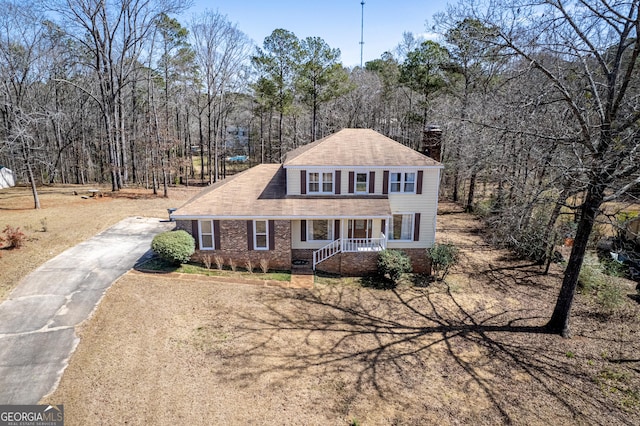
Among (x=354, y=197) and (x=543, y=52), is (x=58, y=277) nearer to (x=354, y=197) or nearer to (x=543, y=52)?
(x=354, y=197)

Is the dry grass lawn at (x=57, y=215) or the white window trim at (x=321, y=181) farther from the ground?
the white window trim at (x=321, y=181)

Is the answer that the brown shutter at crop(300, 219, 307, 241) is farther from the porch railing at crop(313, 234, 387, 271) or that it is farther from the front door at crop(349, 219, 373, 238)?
the front door at crop(349, 219, 373, 238)

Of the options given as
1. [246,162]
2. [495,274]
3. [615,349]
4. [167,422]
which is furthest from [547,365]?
[246,162]

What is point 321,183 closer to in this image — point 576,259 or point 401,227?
point 401,227

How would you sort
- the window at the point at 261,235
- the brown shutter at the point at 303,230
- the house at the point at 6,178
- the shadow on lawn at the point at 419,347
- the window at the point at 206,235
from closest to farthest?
1. the shadow on lawn at the point at 419,347
2. the window at the point at 206,235
3. the window at the point at 261,235
4. the brown shutter at the point at 303,230
5. the house at the point at 6,178

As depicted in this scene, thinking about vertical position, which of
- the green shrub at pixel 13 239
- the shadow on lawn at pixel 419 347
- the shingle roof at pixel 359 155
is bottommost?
the shadow on lawn at pixel 419 347

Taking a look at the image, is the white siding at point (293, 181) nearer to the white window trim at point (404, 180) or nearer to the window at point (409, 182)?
the white window trim at point (404, 180)

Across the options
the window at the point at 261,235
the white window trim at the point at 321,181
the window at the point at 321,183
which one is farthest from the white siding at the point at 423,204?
the window at the point at 261,235

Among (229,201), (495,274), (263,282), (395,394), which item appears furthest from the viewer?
(495,274)
